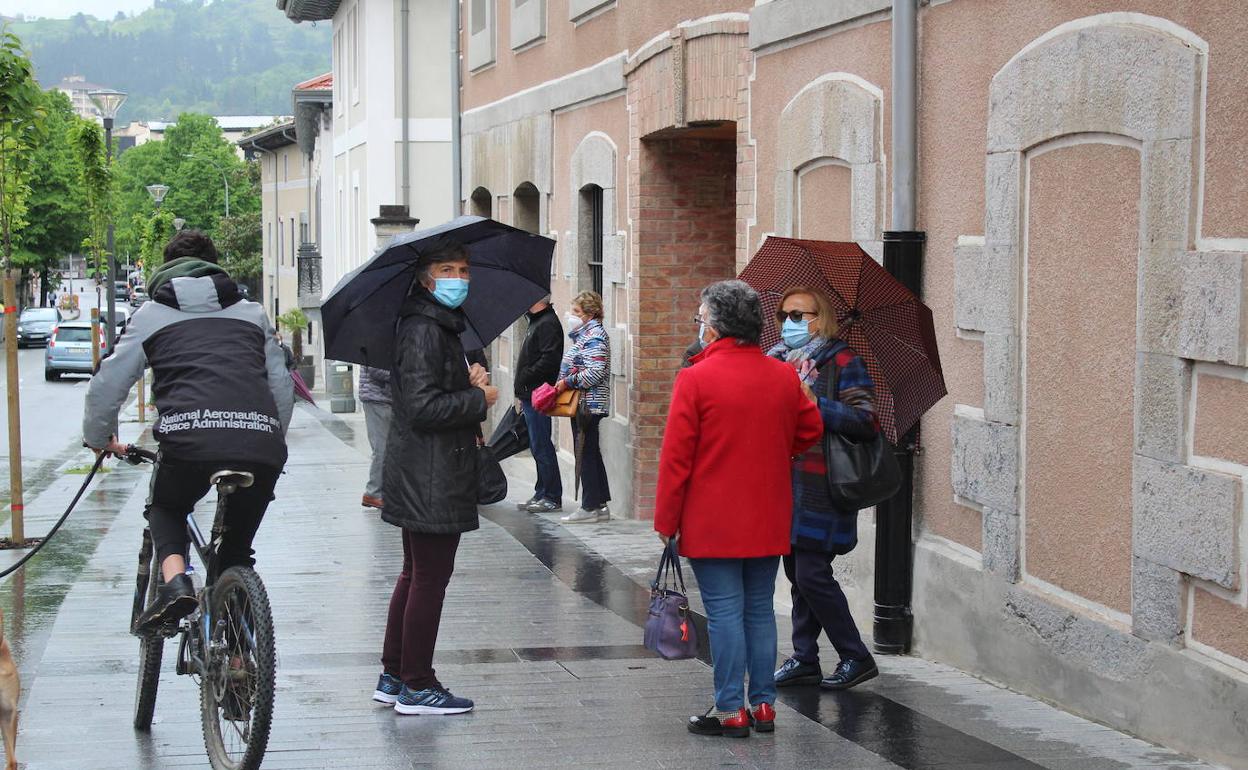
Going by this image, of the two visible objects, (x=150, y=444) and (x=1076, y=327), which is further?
(x=150, y=444)

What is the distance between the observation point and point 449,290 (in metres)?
6.57

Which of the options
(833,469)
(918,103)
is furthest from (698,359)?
(918,103)

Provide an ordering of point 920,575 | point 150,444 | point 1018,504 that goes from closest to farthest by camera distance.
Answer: point 1018,504, point 920,575, point 150,444

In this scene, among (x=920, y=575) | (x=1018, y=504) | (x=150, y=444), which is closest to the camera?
(x=1018, y=504)

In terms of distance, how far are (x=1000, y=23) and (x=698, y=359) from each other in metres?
2.37

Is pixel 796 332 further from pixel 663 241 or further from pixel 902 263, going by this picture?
pixel 663 241

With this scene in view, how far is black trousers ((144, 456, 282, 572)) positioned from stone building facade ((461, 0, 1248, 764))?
10.6 feet

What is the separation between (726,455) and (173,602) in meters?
2.08

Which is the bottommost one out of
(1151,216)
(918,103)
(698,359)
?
(698,359)

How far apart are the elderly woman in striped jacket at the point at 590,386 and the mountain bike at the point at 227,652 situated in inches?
280

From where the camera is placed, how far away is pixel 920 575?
8312mm

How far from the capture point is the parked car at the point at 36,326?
63125 mm

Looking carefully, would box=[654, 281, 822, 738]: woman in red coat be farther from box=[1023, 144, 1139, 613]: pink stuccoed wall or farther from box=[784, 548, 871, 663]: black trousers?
box=[1023, 144, 1139, 613]: pink stuccoed wall

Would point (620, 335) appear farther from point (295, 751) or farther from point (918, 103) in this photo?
point (295, 751)
